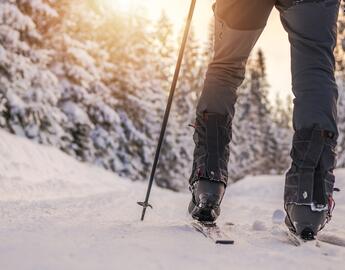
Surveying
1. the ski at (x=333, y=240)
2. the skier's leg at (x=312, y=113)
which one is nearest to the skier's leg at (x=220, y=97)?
the skier's leg at (x=312, y=113)

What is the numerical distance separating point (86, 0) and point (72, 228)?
1663 centimetres

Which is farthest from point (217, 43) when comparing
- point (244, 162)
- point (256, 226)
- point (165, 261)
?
point (244, 162)

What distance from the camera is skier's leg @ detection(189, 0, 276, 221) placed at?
A: 8.24 feet

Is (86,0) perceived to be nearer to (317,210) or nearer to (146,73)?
(146,73)

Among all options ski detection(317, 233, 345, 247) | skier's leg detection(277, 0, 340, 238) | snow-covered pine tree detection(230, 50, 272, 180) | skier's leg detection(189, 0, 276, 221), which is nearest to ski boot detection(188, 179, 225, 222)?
skier's leg detection(189, 0, 276, 221)

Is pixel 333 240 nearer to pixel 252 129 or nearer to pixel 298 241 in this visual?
pixel 298 241

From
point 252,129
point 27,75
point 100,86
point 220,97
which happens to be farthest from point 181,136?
point 220,97

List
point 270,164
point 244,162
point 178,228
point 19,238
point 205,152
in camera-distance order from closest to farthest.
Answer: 1. point 19,238
2. point 178,228
3. point 205,152
4. point 244,162
5. point 270,164

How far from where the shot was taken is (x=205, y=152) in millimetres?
2596

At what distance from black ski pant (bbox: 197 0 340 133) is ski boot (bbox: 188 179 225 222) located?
0.43 m

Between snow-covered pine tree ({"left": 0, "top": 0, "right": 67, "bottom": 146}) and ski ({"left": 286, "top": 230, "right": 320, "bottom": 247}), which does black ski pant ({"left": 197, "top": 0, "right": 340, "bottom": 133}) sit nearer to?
ski ({"left": 286, "top": 230, "right": 320, "bottom": 247})

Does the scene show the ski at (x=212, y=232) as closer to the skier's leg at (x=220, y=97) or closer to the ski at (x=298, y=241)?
the skier's leg at (x=220, y=97)

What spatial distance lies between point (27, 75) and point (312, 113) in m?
12.4

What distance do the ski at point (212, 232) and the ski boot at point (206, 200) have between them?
4cm
